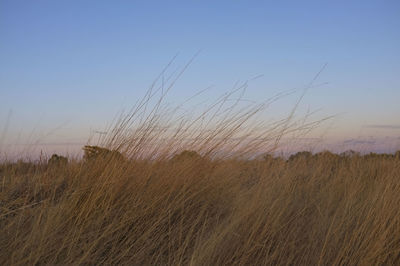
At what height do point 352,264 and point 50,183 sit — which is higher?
point 50,183

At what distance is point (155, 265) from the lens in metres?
1.51

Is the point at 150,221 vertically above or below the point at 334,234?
above

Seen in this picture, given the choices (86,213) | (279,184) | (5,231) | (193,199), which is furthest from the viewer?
(279,184)

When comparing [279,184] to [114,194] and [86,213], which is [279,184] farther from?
[86,213]

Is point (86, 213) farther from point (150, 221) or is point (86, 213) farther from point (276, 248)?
point (276, 248)

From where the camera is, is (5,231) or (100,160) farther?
(100,160)

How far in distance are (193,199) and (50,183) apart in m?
1.24

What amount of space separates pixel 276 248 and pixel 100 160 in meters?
1.24

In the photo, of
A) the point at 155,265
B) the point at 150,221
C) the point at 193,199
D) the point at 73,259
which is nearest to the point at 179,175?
the point at 193,199

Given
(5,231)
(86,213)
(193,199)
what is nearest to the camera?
(5,231)

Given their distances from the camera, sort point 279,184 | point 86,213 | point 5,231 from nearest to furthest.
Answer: point 5,231 → point 86,213 → point 279,184

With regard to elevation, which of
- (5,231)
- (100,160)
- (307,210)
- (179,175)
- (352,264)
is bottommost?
(352,264)

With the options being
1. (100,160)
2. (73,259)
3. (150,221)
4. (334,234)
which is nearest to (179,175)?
(150,221)

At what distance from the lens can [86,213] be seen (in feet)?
5.91
